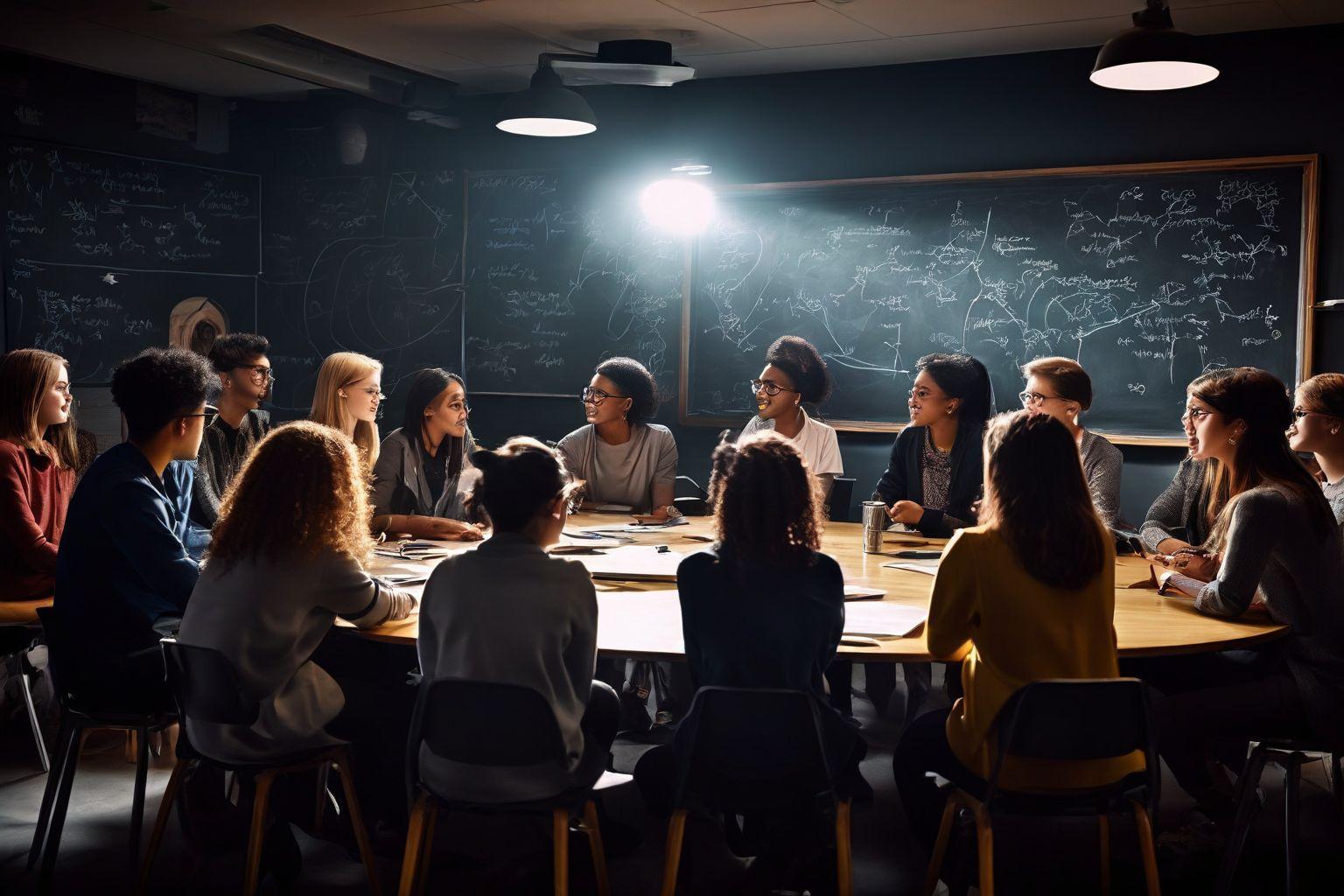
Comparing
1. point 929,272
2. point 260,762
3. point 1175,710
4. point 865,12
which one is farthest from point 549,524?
point 929,272

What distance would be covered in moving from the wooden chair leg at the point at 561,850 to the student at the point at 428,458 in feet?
5.78

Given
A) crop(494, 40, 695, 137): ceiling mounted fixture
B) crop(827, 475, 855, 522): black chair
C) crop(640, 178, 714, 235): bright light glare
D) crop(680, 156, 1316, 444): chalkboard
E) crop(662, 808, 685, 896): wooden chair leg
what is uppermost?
crop(494, 40, 695, 137): ceiling mounted fixture

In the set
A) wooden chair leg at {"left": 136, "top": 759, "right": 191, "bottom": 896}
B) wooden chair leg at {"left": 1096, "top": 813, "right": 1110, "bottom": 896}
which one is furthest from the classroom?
wooden chair leg at {"left": 1096, "top": 813, "right": 1110, "bottom": 896}

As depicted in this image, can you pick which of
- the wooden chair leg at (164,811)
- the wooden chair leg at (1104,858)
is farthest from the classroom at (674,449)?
the wooden chair leg at (1104,858)

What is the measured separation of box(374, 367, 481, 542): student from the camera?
4078 mm

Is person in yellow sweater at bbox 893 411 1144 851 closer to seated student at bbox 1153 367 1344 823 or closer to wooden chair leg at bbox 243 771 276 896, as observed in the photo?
seated student at bbox 1153 367 1344 823

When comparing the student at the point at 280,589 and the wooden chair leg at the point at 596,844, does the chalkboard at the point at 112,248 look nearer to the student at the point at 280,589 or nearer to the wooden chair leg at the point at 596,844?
the student at the point at 280,589

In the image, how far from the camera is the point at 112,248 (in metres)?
6.19

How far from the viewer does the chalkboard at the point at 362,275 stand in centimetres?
665

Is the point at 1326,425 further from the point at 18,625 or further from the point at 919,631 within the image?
the point at 18,625

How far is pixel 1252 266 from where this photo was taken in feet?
16.4

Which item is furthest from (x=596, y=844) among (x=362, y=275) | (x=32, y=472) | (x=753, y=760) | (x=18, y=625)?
(x=362, y=275)

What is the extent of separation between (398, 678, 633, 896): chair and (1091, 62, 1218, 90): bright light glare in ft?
8.86

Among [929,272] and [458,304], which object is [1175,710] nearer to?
[929,272]
